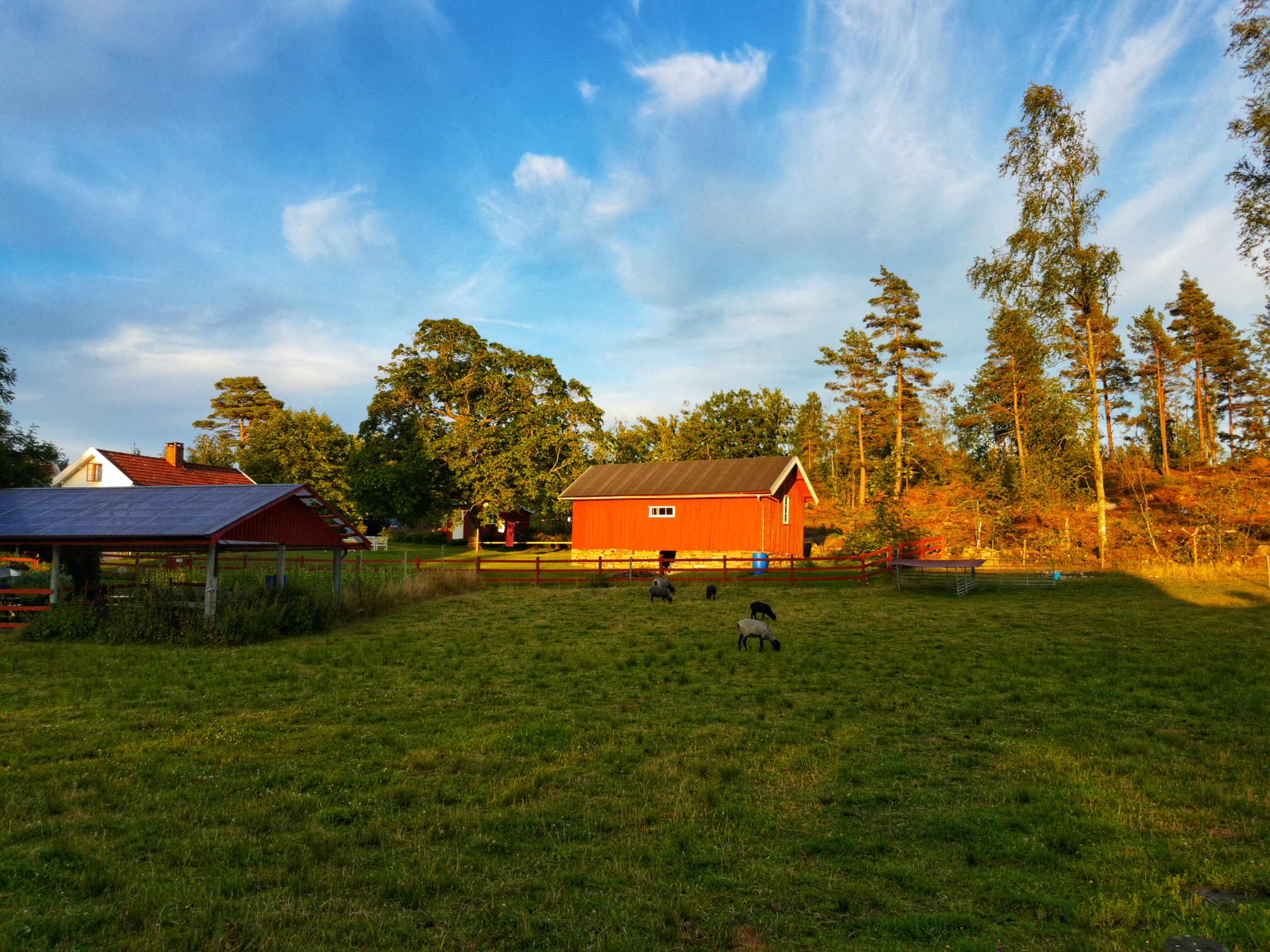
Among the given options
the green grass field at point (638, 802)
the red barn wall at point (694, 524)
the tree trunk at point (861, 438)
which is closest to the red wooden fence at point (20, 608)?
the green grass field at point (638, 802)

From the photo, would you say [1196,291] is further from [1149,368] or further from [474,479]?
[474,479]

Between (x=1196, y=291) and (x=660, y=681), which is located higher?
(x=1196, y=291)

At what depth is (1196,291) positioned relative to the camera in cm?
4934

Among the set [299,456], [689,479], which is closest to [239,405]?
[299,456]

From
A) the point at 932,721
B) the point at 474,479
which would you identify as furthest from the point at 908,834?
the point at 474,479

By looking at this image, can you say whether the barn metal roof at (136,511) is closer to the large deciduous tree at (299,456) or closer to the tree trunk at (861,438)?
the large deciduous tree at (299,456)

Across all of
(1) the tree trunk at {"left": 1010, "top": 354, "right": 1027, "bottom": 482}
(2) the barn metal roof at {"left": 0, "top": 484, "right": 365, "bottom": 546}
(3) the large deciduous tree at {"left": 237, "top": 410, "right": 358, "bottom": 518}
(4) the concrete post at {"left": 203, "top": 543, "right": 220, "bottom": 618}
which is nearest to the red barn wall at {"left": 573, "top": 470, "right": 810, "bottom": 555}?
(1) the tree trunk at {"left": 1010, "top": 354, "right": 1027, "bottom": 482}

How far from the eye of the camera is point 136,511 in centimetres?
1845

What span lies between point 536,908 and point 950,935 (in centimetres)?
256

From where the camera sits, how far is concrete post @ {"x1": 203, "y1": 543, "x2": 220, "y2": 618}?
16.6 metres

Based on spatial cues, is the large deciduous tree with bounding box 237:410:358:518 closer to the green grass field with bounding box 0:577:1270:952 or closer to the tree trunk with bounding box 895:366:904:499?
the tree trunk with bounding box 895:366:904:499

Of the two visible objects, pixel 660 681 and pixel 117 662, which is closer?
pixel 660 681

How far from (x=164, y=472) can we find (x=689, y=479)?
125 ft

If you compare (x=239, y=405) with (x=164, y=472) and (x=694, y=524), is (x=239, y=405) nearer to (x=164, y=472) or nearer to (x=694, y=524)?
(x=164, y=472)
